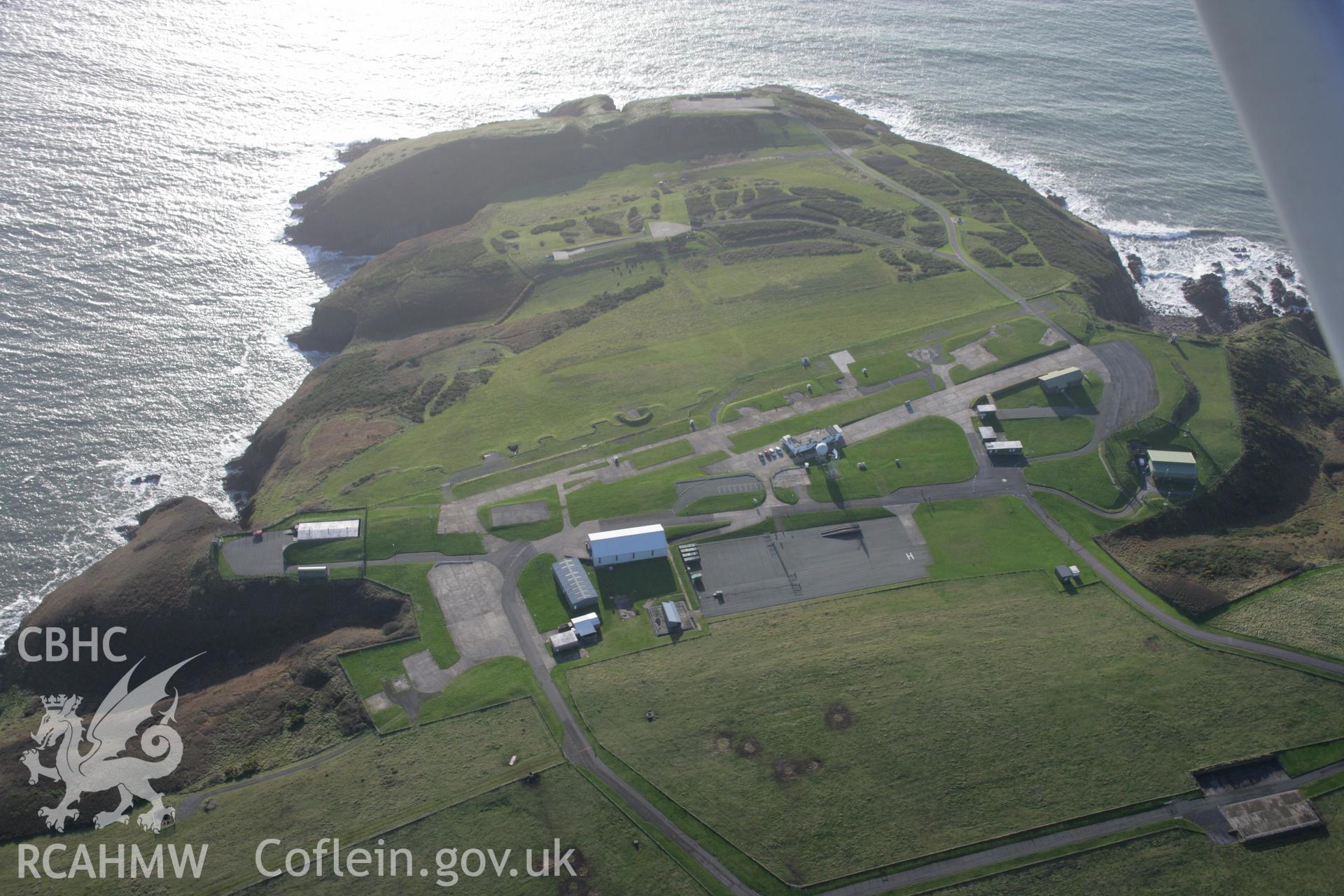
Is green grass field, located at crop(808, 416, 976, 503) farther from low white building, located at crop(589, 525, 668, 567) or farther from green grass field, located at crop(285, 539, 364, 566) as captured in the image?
green grass field, located at crop(285, 539, 364, 566)

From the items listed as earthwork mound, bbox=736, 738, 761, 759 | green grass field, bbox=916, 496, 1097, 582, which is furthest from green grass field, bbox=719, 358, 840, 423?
earthwork mound, bbox=736, 738, 761, 759

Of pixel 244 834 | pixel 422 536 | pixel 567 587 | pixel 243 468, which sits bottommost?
pixel 244 834

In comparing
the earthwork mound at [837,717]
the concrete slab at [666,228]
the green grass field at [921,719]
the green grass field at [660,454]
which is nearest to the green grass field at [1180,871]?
the green grass field at [921,719]

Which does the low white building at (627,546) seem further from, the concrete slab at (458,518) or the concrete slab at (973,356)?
the concrete slab at (973,356)

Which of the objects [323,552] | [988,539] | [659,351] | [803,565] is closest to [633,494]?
[803,565]

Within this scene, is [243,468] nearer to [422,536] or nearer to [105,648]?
[105,648]

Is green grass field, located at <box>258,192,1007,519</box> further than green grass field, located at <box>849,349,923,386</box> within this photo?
No

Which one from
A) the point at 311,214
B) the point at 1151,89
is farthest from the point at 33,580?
the point at 1151,89

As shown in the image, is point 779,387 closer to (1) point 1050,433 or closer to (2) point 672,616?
(1) point 1050,433
